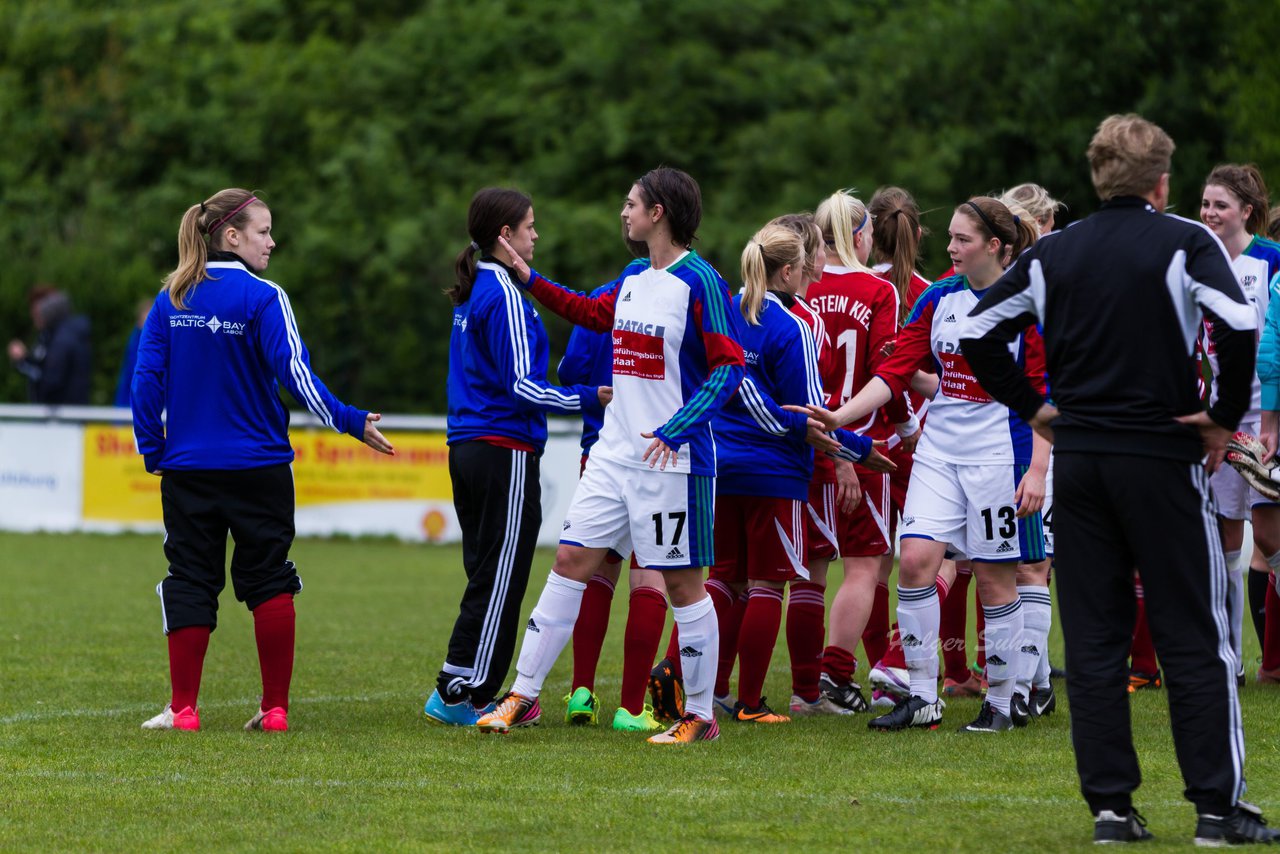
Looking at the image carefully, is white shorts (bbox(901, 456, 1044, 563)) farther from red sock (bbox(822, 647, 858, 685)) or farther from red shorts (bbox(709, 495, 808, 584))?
red sock (bbox(822, 647, 858, 685))

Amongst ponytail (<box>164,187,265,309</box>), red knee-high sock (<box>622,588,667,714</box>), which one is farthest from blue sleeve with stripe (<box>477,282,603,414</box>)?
ponytail (<box>164,187,265,309</box>)

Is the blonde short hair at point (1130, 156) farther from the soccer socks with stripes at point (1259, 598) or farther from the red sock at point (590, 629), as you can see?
the soccer socks with stripes at point (1259, 598)

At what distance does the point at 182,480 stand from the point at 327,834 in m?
2.33

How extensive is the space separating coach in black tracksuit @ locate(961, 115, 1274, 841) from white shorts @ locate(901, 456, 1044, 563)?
1.85 metres

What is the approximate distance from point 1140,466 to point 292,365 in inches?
134

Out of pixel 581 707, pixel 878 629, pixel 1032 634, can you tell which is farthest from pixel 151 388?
pixel 878 629

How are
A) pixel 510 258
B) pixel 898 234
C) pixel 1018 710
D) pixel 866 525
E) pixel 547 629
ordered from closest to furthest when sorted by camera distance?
1. pixel 547 629
2. pixel 1018 710
3. pixel 510 258
4. pixel 866 525
5. pixel 898 234

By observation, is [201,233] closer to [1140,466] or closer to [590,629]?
[590,629]

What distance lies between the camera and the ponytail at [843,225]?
26.5ft

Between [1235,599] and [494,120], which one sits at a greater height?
[494,120]

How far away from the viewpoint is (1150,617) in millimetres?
5070

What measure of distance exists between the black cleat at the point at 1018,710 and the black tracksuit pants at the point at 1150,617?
213cm

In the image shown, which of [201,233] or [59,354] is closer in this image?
[201,233]

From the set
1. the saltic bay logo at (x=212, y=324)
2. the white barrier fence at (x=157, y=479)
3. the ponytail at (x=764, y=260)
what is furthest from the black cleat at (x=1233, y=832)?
the white barrier fence at (x=157, y=479)
